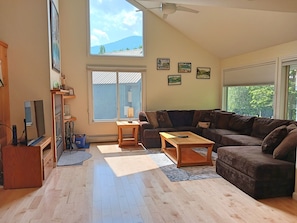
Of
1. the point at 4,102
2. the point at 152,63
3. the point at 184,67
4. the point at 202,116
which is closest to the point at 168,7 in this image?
the point at 152,63

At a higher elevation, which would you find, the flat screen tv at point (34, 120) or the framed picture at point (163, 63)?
the framed picture at point (163, 63)

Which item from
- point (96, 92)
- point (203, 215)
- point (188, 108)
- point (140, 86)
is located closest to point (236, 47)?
point (188, 108)

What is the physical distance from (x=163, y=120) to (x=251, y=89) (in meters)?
2.28

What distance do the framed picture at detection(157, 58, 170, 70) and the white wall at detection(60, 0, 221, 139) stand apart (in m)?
0.11

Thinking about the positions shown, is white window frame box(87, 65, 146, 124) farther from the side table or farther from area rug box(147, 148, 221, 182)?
area rug box(147, 148, 221, 182)

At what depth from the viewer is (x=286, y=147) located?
2.88 m

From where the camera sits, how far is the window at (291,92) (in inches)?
173

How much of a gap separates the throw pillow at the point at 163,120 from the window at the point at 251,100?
194 centimetres

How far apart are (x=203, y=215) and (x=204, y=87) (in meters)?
4.73

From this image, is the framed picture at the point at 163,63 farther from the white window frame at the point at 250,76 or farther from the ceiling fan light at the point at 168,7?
the ceiling fan light at the point at 168,7

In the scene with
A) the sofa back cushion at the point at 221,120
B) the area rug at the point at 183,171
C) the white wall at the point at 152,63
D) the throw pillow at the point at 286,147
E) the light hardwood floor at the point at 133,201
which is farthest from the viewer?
the white wall at the point at 152,63

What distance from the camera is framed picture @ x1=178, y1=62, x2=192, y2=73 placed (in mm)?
6359

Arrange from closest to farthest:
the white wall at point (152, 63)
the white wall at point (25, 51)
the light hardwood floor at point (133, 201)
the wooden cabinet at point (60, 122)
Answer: the light hardwood floor at point (133, 201) < the white wall at point (25, 51) < the wooden cabinet at point (60, 122) < the white wall at point (152, 63)

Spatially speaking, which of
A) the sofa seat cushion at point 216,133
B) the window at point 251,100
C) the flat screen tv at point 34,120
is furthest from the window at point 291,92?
the flat screen tv at point 34,120
